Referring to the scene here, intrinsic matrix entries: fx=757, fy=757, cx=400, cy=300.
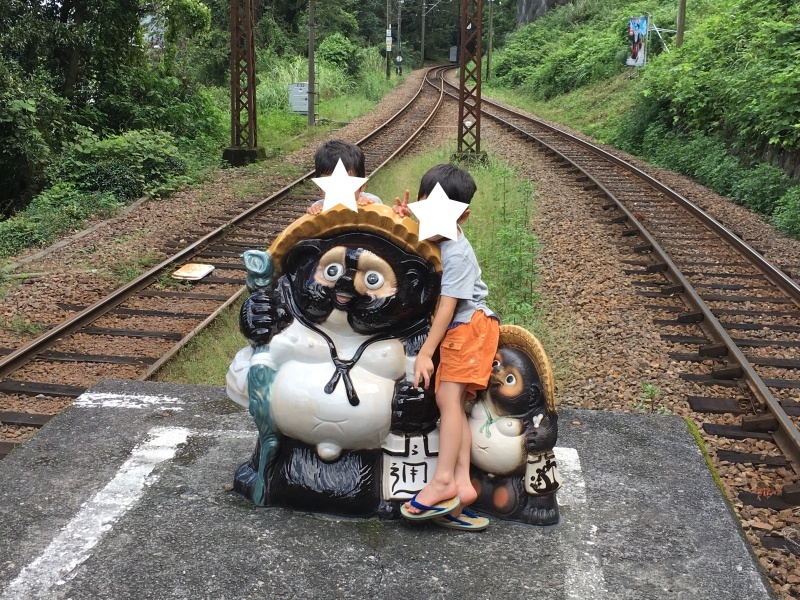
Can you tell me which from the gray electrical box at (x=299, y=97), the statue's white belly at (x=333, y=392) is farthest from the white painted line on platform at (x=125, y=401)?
the gray electrical box at (x=299, y=97)

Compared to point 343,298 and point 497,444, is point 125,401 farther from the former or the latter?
point 497,444

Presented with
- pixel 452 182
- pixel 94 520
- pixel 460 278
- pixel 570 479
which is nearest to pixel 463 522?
pixel 570 479

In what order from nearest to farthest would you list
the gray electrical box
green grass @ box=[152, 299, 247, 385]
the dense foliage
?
1. green grass @ box=[152, 299, 247, 385]
2. the dense foliage
3. the gray electrical box

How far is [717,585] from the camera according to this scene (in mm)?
2979

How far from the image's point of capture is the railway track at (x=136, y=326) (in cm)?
548

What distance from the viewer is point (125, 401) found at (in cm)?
460

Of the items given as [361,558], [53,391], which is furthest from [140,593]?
[53,391]

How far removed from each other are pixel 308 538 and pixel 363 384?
2.31 feet

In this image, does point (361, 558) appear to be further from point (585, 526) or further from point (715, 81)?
point (715, 81)

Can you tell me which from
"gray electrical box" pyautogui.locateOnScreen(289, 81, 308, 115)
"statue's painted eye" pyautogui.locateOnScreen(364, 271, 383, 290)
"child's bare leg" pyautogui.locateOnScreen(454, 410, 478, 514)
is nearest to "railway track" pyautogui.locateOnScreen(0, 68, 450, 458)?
"statue's painted eye" pyautogui.locateOnScreen(364, 271, 383, 290)

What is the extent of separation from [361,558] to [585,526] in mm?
1023

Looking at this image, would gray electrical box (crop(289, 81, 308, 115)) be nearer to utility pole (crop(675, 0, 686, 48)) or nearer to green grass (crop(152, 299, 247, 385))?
utility pole (crop(675, 0, 686, 48))

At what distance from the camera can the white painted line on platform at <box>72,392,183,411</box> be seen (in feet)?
14.9

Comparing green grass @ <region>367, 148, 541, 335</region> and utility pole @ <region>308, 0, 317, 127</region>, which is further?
utility pole @ <region>308, 0, 317, 127</region>
